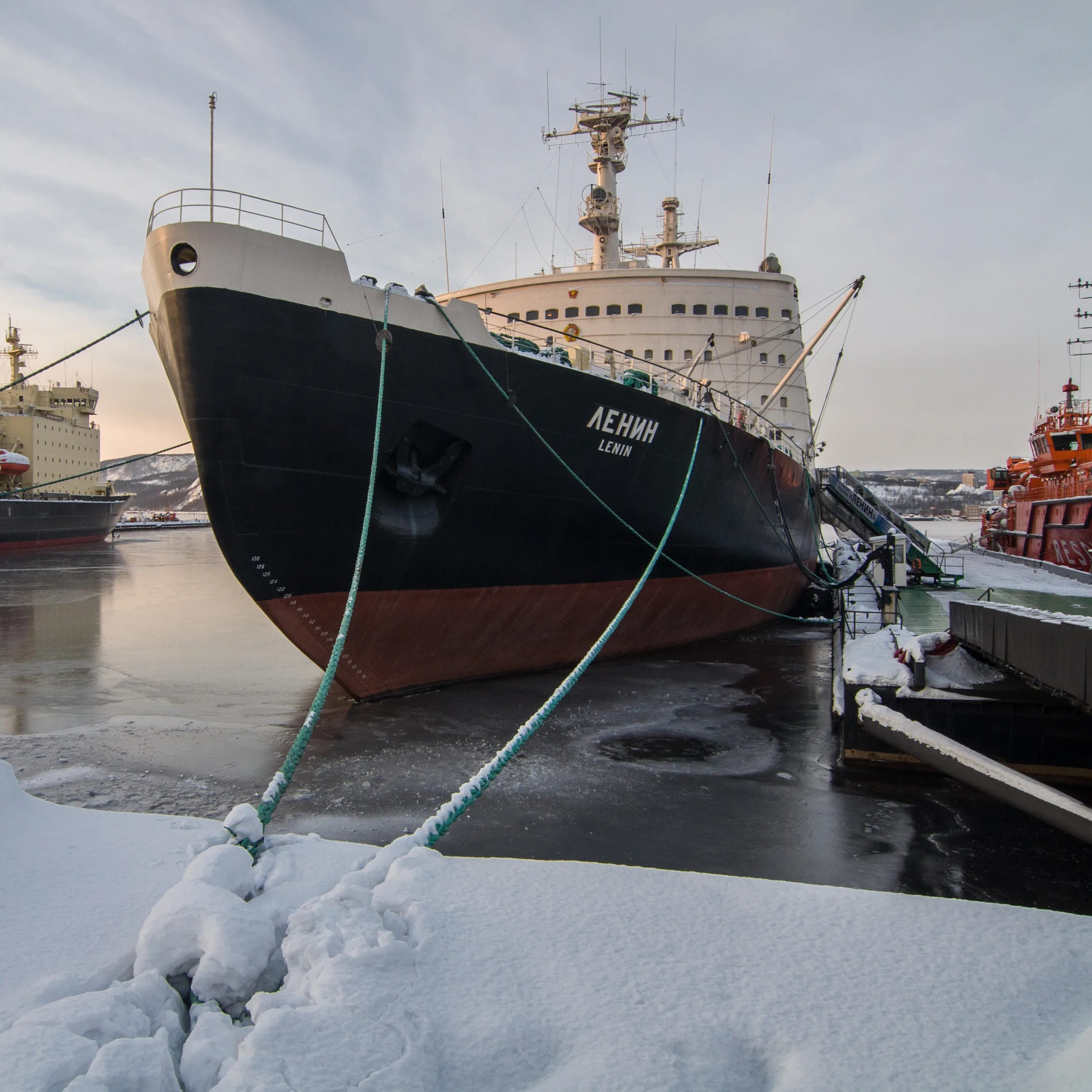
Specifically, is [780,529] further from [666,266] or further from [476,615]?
[666,266]

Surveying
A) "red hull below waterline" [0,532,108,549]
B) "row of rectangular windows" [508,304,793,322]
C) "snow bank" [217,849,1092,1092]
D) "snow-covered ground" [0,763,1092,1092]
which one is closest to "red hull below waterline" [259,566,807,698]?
"snow-covered ground" [0,763,1092,1092]

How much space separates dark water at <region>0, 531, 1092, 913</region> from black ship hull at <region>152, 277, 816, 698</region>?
887 millimetres

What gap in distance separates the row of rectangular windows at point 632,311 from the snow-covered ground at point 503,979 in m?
14.3

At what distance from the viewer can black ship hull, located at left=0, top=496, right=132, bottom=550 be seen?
111 feet

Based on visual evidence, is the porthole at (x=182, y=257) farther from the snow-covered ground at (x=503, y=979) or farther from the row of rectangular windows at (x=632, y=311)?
the row of rectangular windows at (x=632, y=311)

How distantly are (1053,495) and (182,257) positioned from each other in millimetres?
23284

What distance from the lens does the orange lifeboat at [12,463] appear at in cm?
3328

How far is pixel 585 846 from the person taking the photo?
16.1ft

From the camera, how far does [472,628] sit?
29.3 ft

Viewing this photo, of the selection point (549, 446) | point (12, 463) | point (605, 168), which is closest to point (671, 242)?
point (605, 168)

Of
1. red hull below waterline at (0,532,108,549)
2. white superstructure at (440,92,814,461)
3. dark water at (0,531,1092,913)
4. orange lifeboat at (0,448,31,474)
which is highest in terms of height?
white superstructure at (440,92,814,461)

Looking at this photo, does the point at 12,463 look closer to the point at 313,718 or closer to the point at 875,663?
the point at 313,718

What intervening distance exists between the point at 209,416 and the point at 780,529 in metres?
11.3

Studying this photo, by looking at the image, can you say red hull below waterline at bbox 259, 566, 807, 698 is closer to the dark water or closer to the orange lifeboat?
the dark water
